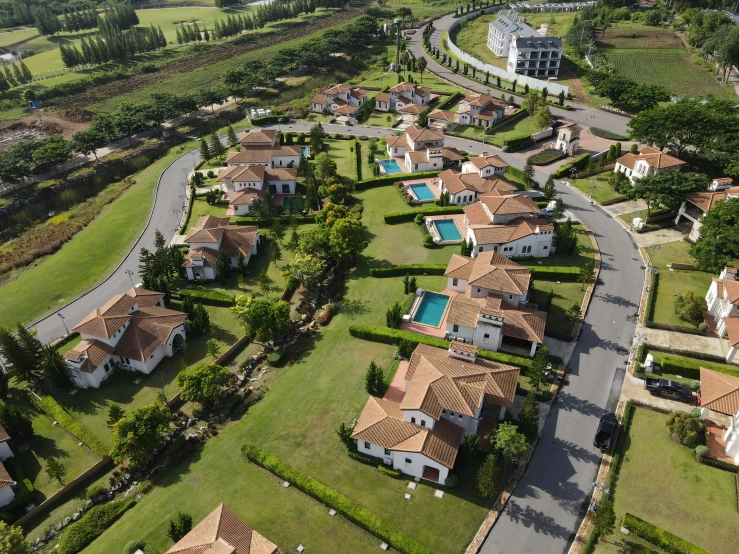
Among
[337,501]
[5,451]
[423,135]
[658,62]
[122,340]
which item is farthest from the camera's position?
[658,62]

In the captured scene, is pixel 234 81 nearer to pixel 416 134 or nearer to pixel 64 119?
pixel 64 119

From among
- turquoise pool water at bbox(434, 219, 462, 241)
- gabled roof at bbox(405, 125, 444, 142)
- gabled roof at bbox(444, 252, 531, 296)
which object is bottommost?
turquoise pool water at bbox(434, 219, 462, 241)

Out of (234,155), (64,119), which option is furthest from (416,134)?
(64,119)

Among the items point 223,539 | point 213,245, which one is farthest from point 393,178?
point 223,539

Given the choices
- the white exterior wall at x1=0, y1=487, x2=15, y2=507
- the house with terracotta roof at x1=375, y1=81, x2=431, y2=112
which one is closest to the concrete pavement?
the house with terracotta roof at x1=375, y1=81, x2=431, y2=112

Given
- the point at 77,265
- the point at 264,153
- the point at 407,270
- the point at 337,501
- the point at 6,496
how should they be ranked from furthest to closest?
the point at 264,153 → the point at 77,265 → the point at 407,270 → the point at 6,496 → the point at 337,501

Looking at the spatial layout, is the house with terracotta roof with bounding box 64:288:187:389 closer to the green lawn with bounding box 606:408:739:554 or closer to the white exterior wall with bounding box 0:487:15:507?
the white exterior wall with bounding box 0:487:15:507

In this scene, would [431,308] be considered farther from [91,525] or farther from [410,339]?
[91,525]
